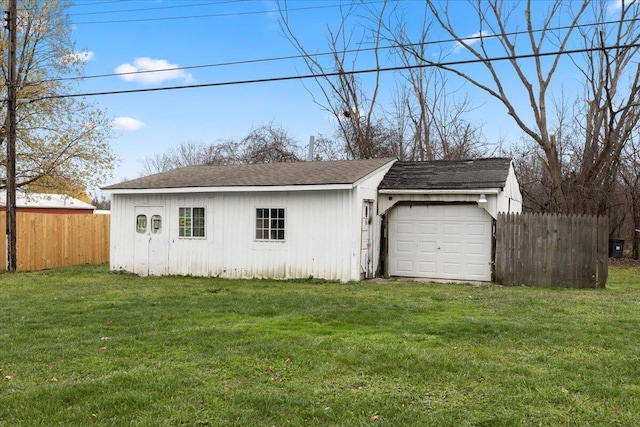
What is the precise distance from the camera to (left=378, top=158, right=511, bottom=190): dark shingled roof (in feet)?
41.1

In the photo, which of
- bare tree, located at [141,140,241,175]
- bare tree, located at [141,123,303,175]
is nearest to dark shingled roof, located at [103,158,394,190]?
bare tree, located at [141,123,303,175]

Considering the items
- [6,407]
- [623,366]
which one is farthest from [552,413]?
[6,407]

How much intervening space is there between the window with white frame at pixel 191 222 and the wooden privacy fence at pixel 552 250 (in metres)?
7.75

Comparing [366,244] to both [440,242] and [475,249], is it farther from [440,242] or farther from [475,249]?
[475,249]

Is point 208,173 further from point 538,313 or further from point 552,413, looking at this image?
point 552,413

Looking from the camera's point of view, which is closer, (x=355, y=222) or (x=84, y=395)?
(x=84, y=395)

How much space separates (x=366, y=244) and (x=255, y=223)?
2.96 metres

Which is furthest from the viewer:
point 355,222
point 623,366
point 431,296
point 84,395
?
point 355,222

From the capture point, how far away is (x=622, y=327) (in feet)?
22.6

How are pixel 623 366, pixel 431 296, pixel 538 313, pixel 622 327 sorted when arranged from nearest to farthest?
1. pixel 623 366
2. pixel 622 327
3. pixel 538 313
4. pixel 431 296

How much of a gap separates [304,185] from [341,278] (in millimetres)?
2449

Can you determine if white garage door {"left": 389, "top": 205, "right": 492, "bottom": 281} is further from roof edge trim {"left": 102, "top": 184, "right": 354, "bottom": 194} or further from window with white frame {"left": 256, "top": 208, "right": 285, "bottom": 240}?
window with white frame {"left": 256, "top": 208, "right": 285, "bottom": 240}

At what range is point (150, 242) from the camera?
14.3 meters

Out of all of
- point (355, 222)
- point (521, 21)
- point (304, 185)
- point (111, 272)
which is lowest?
Result: point (111, 272)
